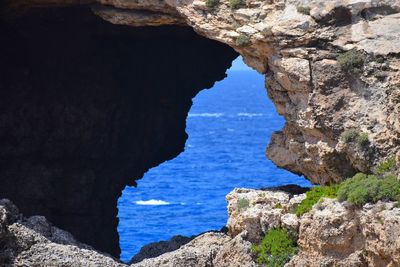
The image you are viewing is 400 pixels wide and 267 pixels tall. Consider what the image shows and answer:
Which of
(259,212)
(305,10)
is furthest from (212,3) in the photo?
(259,212)

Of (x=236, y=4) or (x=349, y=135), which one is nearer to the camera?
(x=349, y=135)

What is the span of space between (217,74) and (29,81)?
38.5ft

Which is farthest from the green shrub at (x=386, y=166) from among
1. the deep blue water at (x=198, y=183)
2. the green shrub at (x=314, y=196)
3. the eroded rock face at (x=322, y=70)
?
the deep blue water at (x=198, y=183)

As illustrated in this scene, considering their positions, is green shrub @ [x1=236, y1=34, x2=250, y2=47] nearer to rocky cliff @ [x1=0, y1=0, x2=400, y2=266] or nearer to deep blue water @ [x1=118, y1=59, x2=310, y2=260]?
rocky cliff @ [x1=0, y1=0, x2=400, y2=266]

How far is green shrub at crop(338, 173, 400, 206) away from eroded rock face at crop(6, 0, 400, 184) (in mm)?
1348

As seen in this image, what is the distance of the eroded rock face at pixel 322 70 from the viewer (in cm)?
3231

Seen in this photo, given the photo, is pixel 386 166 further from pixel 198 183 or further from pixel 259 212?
pixel 198 183

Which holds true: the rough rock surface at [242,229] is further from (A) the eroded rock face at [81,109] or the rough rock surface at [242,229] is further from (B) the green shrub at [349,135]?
(A) the eroded rock face at [81,109]

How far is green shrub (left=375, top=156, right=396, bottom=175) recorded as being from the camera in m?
31.7

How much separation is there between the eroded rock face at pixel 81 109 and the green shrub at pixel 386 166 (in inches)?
691

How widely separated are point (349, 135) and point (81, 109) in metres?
18.4

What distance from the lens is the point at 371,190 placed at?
30.5 meters

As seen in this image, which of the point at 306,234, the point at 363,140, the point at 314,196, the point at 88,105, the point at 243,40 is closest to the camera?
the point at 306,234

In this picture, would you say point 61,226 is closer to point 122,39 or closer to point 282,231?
point 122,39
